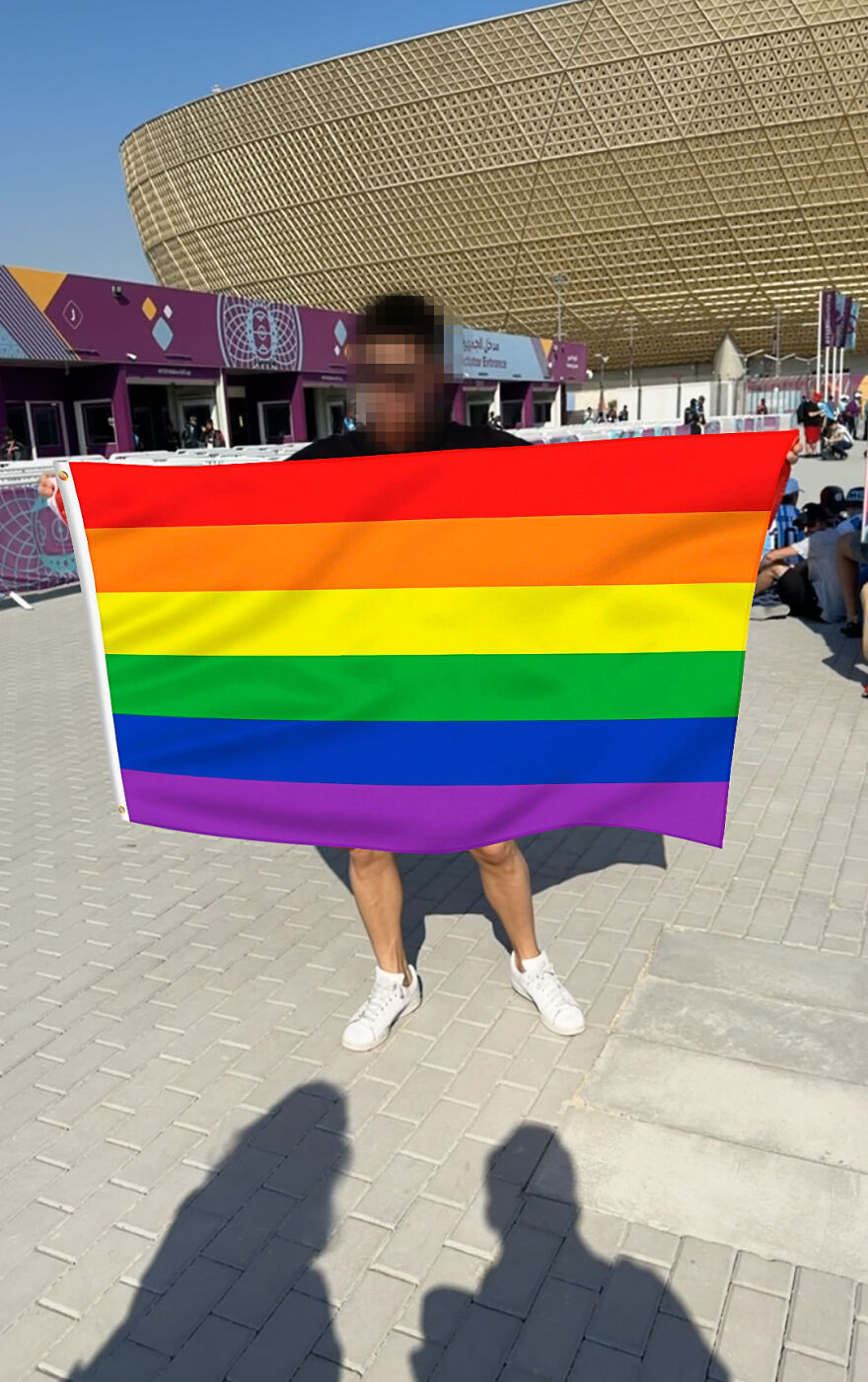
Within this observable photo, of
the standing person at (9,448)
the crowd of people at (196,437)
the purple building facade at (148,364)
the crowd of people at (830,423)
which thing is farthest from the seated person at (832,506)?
the crowd of people at (196,437)

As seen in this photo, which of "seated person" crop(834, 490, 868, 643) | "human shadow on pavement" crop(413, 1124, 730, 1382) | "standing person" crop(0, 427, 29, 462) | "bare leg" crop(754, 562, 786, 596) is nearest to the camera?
"human shadow on pavement" crop(413, 1124, 730, 1382)

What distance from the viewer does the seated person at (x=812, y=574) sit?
9461mm

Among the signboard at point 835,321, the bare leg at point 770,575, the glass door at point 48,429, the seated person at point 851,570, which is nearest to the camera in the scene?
the seated person at point 851,570

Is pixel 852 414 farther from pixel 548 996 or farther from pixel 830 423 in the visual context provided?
pixel 548 996

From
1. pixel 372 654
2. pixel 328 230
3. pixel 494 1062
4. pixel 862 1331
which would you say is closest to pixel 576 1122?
pixel 494 1062

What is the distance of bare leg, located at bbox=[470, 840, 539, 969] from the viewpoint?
10.6ft

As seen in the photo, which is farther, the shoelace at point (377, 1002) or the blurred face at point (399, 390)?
the shoelace at point (377, 1002)

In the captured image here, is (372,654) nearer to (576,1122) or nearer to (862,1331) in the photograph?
(576,1122)

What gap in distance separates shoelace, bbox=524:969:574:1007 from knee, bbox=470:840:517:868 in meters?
0.46

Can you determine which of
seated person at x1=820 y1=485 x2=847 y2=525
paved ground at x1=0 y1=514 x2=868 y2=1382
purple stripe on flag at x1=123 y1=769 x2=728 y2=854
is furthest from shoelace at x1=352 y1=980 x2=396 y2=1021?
seated person at x1=820 y1=485 x2=847 y2=525

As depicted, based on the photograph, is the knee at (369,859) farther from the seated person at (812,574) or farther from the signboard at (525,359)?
the signboard at (525,359)

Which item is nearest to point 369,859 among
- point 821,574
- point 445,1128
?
point 445,1128

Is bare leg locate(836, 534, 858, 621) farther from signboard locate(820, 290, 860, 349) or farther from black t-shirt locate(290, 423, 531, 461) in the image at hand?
signboard locate(820, 290, 860, 349)

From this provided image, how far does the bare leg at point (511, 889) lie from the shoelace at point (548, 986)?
2.4 inches
